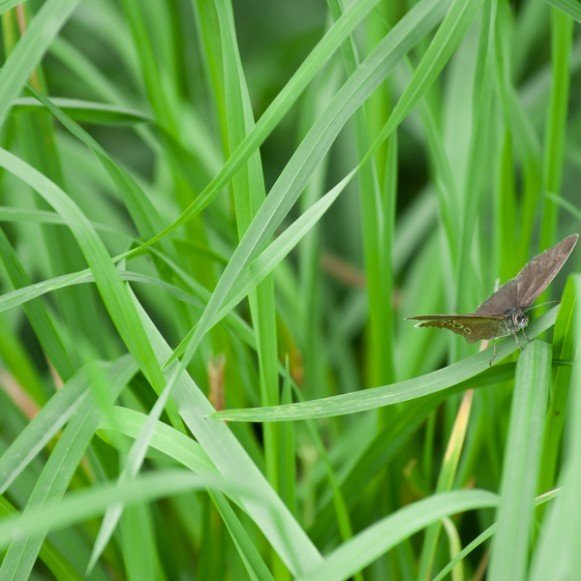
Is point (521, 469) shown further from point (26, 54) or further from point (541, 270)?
point (26, 54)

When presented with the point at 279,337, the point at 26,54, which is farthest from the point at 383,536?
the point at 279,337

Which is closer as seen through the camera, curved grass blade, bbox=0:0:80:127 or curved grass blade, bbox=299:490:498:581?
curved grass blade, bbox=299:490:498:581

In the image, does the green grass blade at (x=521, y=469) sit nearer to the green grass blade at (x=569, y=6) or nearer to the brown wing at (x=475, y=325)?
the brown wing at (x=475, y=325)

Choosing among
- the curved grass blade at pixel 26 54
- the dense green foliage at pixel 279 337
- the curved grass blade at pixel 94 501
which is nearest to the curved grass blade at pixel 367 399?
the dense green foliage at pixel 279 337

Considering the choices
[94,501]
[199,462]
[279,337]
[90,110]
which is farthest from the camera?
[279,337]

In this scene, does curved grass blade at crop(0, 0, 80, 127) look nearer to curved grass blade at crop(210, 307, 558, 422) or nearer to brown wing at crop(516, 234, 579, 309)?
curved grass blade at crop(210, 307, 558, 422)

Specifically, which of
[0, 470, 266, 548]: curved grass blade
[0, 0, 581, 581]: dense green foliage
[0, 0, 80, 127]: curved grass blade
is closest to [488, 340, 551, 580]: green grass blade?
[0, 0, 581, 581]: dense green foliage
